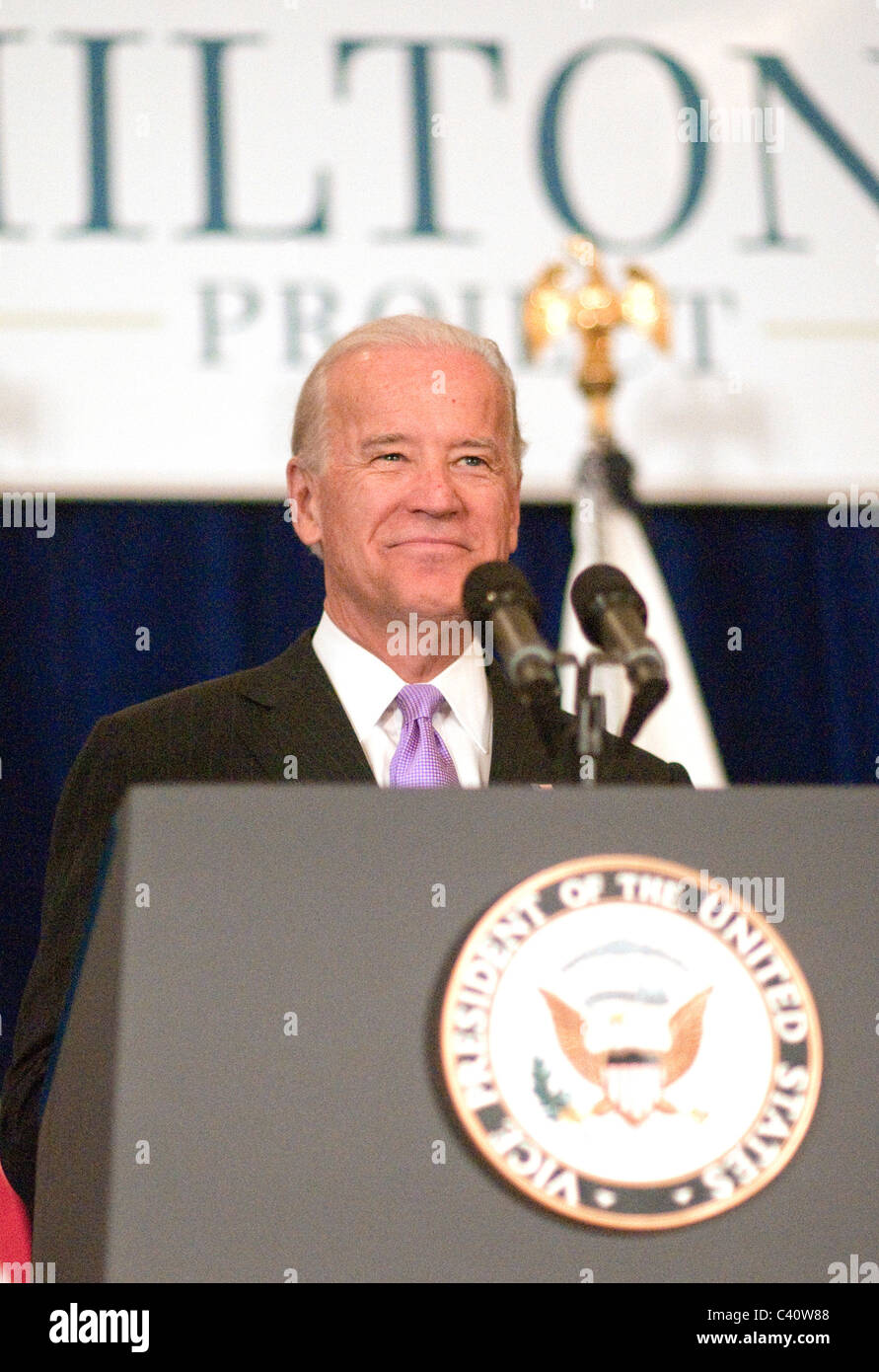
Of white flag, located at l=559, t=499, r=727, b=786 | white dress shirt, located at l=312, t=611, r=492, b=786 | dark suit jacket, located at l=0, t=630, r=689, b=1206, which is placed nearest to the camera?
dark suit jacket, located at l=0, t=630, r=689, b=1206

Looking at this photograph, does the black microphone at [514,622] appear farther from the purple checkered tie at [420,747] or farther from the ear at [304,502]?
the ear at [304,502]

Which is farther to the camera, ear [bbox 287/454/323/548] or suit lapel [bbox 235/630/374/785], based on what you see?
ear [bbox 287/454/323/548]

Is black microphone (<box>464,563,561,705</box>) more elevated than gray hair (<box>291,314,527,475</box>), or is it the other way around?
gray hair (<box>291,314,527,475</box>)

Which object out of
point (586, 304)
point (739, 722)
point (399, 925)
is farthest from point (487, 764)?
point (739, 722)

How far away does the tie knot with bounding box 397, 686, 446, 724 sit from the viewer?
6.16 ft

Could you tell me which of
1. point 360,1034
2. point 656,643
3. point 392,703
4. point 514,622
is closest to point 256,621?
point 656,643

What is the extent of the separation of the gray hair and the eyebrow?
7cm

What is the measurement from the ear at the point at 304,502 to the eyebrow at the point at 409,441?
131 millimetres

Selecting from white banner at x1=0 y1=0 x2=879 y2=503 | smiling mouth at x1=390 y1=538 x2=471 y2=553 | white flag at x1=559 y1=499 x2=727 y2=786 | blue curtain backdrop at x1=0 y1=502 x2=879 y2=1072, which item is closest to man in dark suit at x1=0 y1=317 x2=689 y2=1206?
smiling mouth at x1=390 y1=538 x2=471 y2=553

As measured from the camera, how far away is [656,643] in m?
3.40

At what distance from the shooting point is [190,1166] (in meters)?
1.08

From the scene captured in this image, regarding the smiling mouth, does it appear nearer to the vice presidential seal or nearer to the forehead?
the forehead

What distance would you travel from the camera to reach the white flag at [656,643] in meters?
3.30

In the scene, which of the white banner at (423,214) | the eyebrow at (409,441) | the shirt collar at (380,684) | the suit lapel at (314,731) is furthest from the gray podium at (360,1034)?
the white banner at (423,214)
